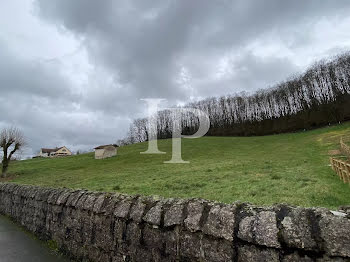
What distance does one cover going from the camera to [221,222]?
2717mm

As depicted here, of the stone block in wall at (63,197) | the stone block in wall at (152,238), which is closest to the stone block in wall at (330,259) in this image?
the stone block in wall at (152,238)

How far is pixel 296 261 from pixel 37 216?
7130mm

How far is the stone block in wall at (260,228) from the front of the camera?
2.30 metres

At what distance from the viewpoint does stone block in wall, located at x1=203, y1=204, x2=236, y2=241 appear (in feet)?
8.63

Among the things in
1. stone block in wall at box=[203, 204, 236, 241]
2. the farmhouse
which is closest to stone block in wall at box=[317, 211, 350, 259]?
stone block in wall at box=[203, 204, 236, 241]

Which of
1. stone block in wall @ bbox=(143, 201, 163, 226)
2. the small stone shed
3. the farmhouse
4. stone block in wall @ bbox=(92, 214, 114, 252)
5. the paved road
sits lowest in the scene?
the paved road

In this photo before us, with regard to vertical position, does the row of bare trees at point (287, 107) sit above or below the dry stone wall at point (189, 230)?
above

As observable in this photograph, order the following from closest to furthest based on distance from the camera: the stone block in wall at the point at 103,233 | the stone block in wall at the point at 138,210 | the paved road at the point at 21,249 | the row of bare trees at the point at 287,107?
the stone block in wall at the point at 138,210 < the stone block in wall at the point at 103,233 < the paved road at the point at 21,249 < the row of bare trees at the point at 287,107

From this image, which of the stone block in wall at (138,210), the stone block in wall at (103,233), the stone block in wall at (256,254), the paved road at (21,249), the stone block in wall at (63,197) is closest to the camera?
the stone block in wall at (256,254)

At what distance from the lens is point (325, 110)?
5531 cm

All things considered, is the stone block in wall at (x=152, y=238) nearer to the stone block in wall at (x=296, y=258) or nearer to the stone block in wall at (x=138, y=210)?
the stone block in wall at (x=138, y=210)

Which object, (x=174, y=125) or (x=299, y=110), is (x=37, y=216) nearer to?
(x=299, y=110)

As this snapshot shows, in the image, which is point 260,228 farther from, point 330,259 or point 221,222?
point 330,259

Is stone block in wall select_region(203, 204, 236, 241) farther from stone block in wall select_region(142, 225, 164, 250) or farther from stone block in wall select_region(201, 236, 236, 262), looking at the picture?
stone block in wall select_region(142, 225, 164, 250)
